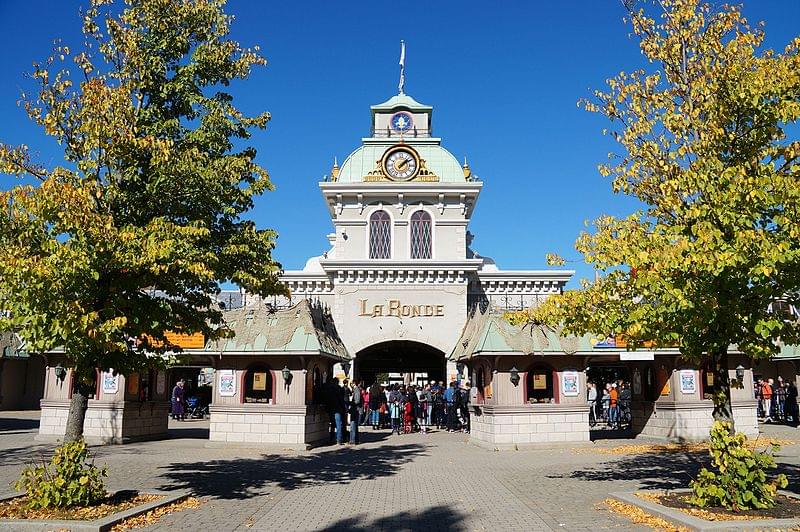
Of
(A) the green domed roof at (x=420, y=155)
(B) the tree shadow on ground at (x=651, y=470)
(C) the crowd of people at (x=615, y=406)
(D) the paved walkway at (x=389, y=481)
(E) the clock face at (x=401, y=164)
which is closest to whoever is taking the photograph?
(D) the paved walkway at (x=389, y=481)


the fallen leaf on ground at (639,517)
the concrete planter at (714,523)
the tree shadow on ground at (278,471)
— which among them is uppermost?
the concrete planter at (714,523)

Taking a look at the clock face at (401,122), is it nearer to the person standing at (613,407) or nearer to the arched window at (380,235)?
the arched window at (380,235)

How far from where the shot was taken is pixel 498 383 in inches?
712

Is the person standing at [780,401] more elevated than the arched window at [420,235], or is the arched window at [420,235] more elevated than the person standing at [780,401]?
the arched window at [420,235]

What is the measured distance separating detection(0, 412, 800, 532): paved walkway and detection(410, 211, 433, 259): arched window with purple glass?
16.4 meters

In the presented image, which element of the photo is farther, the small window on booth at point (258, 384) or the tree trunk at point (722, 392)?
the small window on booth at point (258, 384)

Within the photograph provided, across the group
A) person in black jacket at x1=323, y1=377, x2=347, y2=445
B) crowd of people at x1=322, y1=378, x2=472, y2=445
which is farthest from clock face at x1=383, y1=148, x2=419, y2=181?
person in black jacket at x1=323, y1=377, x2=347, y2=445

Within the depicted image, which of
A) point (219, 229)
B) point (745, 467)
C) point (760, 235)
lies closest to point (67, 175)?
point (219, 229)

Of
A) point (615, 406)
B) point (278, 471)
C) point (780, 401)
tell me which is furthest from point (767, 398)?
point (278, 471)

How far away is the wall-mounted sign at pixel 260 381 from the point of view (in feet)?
60.7

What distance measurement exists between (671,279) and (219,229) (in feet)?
21.6

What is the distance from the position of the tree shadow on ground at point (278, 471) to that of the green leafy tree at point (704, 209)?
5.35m

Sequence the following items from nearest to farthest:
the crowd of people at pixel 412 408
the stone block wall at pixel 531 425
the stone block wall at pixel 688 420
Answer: the stone block wall at pixel 531 425 < the stone block wall at pixel 688 420 < the crowd of people at pixel 412 408

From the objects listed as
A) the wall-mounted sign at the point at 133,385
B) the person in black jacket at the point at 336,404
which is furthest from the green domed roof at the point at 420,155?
the wall-mounted sign at the point at 133,385
